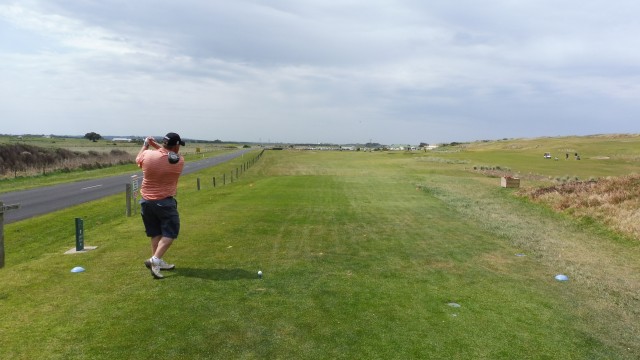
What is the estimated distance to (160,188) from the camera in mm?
8273

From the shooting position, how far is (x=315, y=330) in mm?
6203

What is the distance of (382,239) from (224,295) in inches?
254

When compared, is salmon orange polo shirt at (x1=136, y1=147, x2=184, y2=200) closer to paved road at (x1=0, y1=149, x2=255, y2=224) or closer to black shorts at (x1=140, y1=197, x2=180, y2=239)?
black shorts at (x1=140, y1=197, x2=180, y2=239)

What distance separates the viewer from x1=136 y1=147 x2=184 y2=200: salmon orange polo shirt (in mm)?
8148

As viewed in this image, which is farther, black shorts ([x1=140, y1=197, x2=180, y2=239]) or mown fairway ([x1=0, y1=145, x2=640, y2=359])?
black shorts ([x1=140, y1=197, x2=180, y2=239])

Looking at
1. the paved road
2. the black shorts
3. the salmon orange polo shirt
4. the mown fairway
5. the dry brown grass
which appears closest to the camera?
the mown fairway

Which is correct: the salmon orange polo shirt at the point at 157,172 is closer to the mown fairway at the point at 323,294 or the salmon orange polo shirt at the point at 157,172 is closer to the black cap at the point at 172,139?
the black cap at the point at 172,139

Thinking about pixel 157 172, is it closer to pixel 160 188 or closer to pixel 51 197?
pixel 160 188

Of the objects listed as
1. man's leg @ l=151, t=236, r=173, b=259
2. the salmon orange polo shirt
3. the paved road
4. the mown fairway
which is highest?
the salmon orange polo shirt

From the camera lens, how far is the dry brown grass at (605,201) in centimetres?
1484

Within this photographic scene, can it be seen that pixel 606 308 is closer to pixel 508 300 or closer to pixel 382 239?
pixel 508 300

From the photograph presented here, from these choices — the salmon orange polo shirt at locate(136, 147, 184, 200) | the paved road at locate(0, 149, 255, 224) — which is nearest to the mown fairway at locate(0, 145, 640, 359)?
the salmon orange polo shirt at locate(136, 147, 184, 200)

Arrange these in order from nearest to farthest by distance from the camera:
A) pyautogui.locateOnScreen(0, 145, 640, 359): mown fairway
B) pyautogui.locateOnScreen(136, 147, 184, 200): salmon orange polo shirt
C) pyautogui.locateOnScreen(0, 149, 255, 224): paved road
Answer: pyautogui.locateOnScreen(0, 145, 640, 359): mown fairway → pyautogui.locateOnScreen(136, 147, 184, 200): salmon orange polo shirt → pyautogui.locateOnScreen(0, 149, 255, 224): paved road

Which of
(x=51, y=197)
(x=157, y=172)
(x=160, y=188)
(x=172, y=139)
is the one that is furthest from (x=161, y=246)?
(x=51, y=197)
